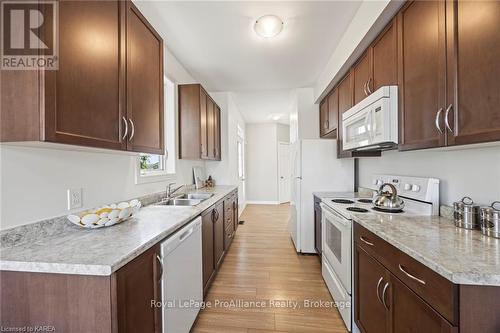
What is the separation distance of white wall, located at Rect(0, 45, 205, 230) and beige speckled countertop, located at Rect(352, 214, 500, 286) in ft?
5.74

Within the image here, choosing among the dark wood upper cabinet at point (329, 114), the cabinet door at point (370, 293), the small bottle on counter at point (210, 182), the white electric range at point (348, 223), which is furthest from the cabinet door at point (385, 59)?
the small bottle on counter at point (210, 182)

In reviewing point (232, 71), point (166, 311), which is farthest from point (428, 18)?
point (232, 71)

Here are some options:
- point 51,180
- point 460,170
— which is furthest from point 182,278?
point 460,170

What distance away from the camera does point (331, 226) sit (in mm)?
2221

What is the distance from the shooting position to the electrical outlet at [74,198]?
52.6 inches

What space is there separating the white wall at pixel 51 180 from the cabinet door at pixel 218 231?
96cm

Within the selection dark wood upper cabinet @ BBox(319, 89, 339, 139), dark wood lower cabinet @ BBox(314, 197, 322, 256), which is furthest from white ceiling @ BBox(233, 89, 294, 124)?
dark wood lower cabinet @ BBox(314, 197, 322, 256)

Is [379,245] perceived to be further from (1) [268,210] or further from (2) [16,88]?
→ (1) [268,210]

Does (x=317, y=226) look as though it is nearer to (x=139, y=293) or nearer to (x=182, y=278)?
(x=182, y=278)

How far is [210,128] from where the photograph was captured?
3.57 metres

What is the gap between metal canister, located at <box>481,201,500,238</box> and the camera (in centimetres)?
110

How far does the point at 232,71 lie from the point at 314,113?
1719 millimetres

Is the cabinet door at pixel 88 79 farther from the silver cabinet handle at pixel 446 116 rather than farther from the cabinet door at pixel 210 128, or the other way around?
the cabinet door at pixel 210 128

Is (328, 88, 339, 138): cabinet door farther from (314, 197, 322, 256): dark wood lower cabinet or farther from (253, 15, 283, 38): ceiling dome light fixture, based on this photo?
(253, 15, 283, 38): ceiling dome light fixture
